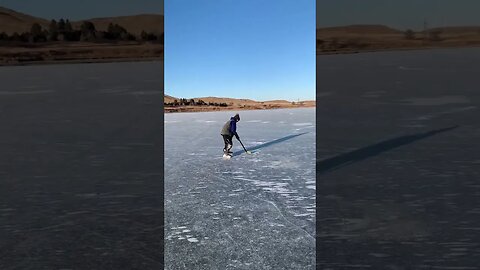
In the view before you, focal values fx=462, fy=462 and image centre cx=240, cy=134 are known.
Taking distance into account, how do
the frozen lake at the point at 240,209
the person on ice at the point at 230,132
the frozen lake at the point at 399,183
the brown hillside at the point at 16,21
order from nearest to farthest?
the frozen lake at the point at 399,183 → the frozen lake at the point at 240,209 → the person on ice at the point at 230,132 → the brown hillside at the point at 16,21

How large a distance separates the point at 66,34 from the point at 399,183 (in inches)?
827

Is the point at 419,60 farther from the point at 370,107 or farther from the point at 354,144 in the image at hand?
the point at 354,144

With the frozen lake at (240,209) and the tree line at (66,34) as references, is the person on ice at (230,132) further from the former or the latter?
the tree line at (66,34)

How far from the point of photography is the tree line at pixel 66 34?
20.0 metres

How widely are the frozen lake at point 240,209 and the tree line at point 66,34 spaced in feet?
45.0

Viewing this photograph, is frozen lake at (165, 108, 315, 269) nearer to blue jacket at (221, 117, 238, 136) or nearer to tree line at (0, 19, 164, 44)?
blue jacket at (221, 117, 238, 136)

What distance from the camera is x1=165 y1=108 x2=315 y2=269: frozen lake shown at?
3039 mm

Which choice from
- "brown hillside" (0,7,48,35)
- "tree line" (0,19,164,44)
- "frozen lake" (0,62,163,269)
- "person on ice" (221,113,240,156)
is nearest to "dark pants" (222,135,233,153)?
"person on ice" (221,113,240,156)

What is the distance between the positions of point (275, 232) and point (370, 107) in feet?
25.1

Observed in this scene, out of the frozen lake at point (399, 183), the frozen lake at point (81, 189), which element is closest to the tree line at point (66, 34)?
the frozen lake at point (81, 189)

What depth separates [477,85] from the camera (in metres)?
13.2

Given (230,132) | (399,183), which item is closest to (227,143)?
(230,132)

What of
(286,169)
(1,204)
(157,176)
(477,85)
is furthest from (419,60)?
(1,204)

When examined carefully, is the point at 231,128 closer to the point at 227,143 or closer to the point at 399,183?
the point at 227,143
